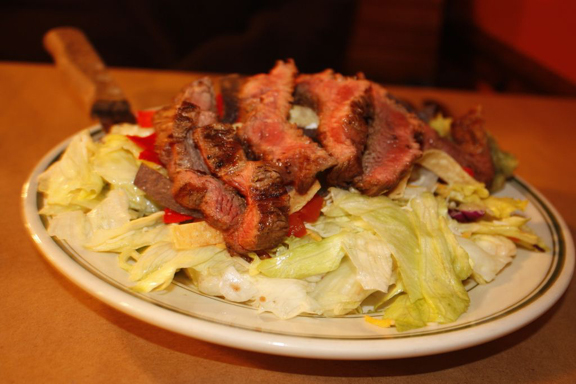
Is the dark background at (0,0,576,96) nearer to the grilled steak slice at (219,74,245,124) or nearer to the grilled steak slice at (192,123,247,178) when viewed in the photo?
the grilled steak slice at (219,74,245,124)

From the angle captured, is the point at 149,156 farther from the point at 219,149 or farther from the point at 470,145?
the point at 470,145

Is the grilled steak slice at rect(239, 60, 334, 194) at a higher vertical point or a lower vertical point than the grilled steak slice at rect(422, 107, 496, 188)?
higher

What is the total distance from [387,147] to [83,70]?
6.54 ft

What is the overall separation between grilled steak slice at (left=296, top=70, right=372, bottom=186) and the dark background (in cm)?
379

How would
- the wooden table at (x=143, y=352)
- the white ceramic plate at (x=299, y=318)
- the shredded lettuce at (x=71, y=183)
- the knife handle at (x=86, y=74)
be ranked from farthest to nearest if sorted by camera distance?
the knife handle at (x=86, y=74)
the shredded lettuce at (x=71, y=183)
the wooden table at (x=143, y=352)
the white ceramic plate at (x=299, y=318)

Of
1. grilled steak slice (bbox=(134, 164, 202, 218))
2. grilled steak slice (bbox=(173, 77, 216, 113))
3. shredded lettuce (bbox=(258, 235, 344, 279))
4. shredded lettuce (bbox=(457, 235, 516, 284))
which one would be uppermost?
grilled steak slice (bbox=(173, 77, 216, 113))

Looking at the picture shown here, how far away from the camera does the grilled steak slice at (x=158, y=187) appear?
6.59 ft

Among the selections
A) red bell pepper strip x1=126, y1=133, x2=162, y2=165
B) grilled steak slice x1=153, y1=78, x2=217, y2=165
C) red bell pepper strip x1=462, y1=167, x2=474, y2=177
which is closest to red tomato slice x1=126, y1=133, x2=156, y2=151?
red bell pepper strip x1=126, y1=133, x2=162, y2=165

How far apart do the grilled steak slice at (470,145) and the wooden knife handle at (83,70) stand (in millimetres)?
1760

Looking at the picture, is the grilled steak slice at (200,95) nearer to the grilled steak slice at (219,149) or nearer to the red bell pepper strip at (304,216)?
the grilled steak slice at (219,149)

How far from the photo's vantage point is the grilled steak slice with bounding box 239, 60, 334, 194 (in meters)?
1.90

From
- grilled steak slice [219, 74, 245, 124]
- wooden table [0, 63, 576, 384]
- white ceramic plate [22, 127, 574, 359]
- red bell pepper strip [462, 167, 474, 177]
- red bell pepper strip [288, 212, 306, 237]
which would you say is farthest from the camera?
red bell pepper strip [462, 167, 474, 177]

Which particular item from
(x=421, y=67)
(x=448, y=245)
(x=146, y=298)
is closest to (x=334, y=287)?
(x=448, y=245)

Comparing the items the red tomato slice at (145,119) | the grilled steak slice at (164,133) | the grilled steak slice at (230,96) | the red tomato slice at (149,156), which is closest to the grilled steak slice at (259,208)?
the grilled steak slice at (164,133)
